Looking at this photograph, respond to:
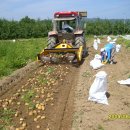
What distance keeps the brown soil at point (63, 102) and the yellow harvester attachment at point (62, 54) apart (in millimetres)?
1134

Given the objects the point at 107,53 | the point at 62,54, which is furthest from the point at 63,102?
the point at 62,54

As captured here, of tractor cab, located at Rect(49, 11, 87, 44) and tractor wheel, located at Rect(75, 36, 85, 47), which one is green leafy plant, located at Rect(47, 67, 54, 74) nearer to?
tractor wheel, located at Rect(75, 36, 85, 47)

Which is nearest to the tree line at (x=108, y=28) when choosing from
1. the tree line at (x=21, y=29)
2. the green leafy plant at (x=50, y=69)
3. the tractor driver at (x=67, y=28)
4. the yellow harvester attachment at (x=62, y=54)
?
the tree line at (x=21, y=29)

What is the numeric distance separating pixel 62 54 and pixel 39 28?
26.4m

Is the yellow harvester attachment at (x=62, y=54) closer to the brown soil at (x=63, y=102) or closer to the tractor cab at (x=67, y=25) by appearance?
the brown soil at (x=63, y=102)

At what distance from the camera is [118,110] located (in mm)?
6645

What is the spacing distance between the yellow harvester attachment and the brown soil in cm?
113

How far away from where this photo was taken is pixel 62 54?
12516 millimetres

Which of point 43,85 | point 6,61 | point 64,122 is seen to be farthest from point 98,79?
point 6,61

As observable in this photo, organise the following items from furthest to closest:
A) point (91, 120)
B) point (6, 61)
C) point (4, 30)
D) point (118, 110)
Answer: point (4, 30) → point (6, 61) → point (118, 110) → point (91, 120)

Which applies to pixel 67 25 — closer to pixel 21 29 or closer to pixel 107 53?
pixel 107 53

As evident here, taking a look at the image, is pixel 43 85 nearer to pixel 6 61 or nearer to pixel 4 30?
pixel 6 61

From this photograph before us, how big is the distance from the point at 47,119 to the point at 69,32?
8.35 meters

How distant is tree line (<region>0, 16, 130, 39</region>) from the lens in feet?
123
